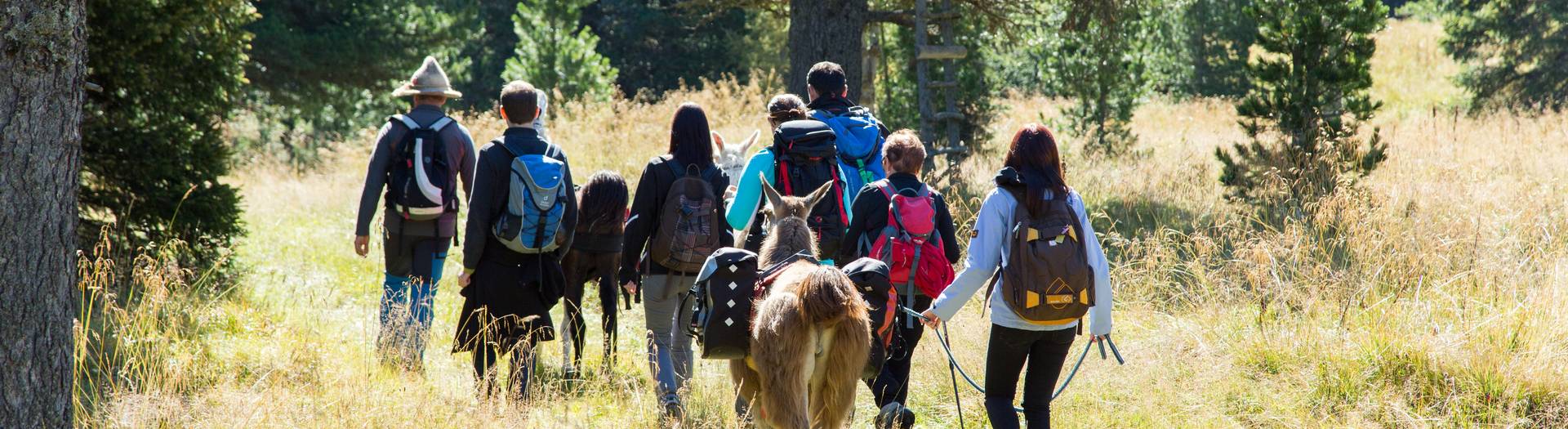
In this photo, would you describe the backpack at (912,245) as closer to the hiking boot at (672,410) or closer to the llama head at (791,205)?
the llama head at (791,205)

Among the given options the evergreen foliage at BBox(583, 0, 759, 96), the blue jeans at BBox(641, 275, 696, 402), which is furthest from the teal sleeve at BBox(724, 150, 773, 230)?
the evergreen foliage at BBox(583, 0, 759, 96)

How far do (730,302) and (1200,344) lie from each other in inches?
125

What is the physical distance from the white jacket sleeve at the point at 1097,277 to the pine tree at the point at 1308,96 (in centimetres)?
532

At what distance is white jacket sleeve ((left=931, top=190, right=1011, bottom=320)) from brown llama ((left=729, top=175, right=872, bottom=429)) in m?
0.36

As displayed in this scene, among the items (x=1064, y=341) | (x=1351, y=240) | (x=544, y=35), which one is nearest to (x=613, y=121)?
(x=1351, y=240)

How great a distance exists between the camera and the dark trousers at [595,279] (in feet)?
18.6

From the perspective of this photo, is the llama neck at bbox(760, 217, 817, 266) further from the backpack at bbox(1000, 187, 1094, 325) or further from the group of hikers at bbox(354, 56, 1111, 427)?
the backpack at bbox(1000, 187, 1094, 325)

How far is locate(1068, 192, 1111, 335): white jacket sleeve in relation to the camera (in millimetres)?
3898

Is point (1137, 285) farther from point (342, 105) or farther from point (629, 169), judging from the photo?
point (342, 105)

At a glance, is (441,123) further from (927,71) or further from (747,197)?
Answer: (927,71)

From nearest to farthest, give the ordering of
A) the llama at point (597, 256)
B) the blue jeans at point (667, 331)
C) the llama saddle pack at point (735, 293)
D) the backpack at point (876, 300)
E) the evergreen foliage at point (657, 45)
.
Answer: the backpack at point (876, 300) < the llama saddle pack at point (735, 293) < the blue jeans at point (667, 331) < the llama at point (597, 256) < the evergreen foliage at point (657, 45)

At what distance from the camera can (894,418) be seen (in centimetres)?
468

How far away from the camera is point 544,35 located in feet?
78.6

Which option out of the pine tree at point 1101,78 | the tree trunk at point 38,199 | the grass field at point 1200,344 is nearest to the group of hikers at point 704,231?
the grass field at point 1200,344
